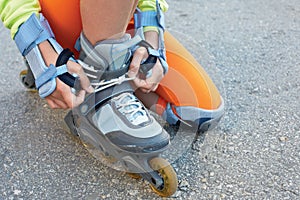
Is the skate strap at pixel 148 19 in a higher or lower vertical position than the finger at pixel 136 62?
higher

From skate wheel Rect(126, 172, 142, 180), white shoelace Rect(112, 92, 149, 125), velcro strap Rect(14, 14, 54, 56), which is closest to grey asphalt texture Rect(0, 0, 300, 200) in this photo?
skate wheel Rect(126, 172, 142, 180)

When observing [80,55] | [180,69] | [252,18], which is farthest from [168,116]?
[252,18]

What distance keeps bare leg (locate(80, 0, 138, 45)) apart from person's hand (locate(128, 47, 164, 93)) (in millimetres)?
55

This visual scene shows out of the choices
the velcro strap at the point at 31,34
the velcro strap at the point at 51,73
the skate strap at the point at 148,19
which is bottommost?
the velcro strap at the point at 51,73

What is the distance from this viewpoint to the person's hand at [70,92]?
0.87 metres

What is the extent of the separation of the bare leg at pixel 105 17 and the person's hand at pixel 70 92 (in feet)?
0.22

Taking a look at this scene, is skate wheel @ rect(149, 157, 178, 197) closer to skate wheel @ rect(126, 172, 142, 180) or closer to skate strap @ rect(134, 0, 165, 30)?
skate wheel @ rect(126, 172, 142, 180)

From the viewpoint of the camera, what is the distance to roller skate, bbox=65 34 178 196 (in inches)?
34.4

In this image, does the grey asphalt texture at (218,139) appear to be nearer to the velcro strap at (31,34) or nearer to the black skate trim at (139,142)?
the black skate trim at (139,142)

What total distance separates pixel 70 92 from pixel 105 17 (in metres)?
0.15

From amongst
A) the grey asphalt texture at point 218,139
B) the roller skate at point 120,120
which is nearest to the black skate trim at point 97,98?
the roller skate at point 120,120

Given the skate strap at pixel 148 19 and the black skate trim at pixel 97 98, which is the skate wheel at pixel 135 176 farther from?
the skate strap at pixel 148 19

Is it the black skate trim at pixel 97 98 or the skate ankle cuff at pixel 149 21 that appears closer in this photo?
the black skate trim at pixel 97 98

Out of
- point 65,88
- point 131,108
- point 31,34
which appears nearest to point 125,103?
point 131,108
